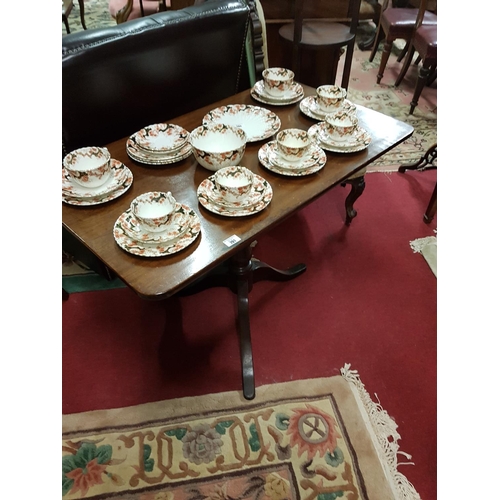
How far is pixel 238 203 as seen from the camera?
3.00 ft

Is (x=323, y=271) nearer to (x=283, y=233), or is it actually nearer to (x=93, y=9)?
(x=283, y=233)

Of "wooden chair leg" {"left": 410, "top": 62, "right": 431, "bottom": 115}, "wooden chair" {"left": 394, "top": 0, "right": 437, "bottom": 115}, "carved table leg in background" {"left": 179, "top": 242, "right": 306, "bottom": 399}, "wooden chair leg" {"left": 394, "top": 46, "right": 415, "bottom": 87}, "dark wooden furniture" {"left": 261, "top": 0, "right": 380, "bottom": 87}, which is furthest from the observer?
"wooden chair leg" {"left": 394, "top": 46, "right": 415, "bottom": 87}

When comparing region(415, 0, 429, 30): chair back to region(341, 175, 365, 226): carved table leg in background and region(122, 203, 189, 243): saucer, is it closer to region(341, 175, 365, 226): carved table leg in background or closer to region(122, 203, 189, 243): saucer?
region(341, 175, 365, 226): carved table leg in background

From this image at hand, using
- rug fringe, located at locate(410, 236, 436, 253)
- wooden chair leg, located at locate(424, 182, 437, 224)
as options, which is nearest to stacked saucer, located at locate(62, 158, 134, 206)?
rug fringe, located at locate(410, 236, 436, 253)

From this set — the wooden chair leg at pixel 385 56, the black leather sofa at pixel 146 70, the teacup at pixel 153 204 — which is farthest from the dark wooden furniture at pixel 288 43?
the teacup at pixel 153 204

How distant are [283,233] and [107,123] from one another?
886 mm

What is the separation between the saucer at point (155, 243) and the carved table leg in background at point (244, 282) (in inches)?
16.8

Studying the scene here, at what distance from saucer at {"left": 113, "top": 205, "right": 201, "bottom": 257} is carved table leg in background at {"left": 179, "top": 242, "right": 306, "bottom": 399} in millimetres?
426

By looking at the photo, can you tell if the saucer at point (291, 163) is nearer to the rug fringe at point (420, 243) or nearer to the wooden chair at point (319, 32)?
the rug fringe at point (420, 243)

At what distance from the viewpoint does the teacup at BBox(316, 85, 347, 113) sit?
124 centimetres

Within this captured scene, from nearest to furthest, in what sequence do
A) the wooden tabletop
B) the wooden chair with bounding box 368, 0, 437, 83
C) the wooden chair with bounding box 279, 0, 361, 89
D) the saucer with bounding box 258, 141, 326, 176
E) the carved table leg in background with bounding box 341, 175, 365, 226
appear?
the wooden tabletop < the saucer with bounding box 258, 141, 326, 176 < the carved table leg in background with bounding box 341, 175, 365, 226 < the wooden chair with bounding box 279, 0, 361, 89 < the wooden chair with bounding box 368, 0, 437, 83

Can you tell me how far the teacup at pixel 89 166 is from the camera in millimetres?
919

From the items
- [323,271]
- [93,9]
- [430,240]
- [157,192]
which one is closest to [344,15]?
[430,240]

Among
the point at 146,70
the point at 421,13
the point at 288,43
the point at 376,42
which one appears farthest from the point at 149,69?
the point at 376,42
